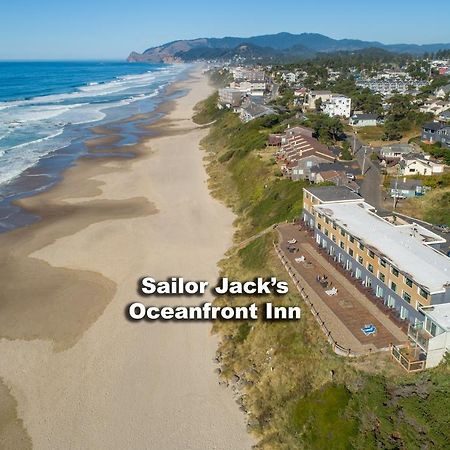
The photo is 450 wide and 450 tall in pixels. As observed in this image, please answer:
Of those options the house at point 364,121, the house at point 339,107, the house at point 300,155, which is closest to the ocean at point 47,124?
the house at point 300,155

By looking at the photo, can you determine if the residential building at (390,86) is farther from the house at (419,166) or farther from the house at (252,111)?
the house at (419,166)

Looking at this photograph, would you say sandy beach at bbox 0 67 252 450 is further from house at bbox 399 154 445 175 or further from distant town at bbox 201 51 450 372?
house at bbox 399 154 445 175

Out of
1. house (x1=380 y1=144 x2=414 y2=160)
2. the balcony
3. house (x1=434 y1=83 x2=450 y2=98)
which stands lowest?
house (x1=434 y1=83 x2=450 y2=98)

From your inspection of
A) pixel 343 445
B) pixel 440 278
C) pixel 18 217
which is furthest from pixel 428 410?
pixel 18 217

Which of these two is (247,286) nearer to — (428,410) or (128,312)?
(128,312)

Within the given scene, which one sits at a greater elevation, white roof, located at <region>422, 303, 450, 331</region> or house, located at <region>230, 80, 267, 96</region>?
white roof, located at <region>422, 303, 450, 331</region>

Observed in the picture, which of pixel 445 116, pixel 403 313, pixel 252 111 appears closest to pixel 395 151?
pixel 445 116

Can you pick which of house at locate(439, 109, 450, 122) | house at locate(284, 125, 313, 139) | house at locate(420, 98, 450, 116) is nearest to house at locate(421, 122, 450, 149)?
house at locate(439, 109, 450, 122)
